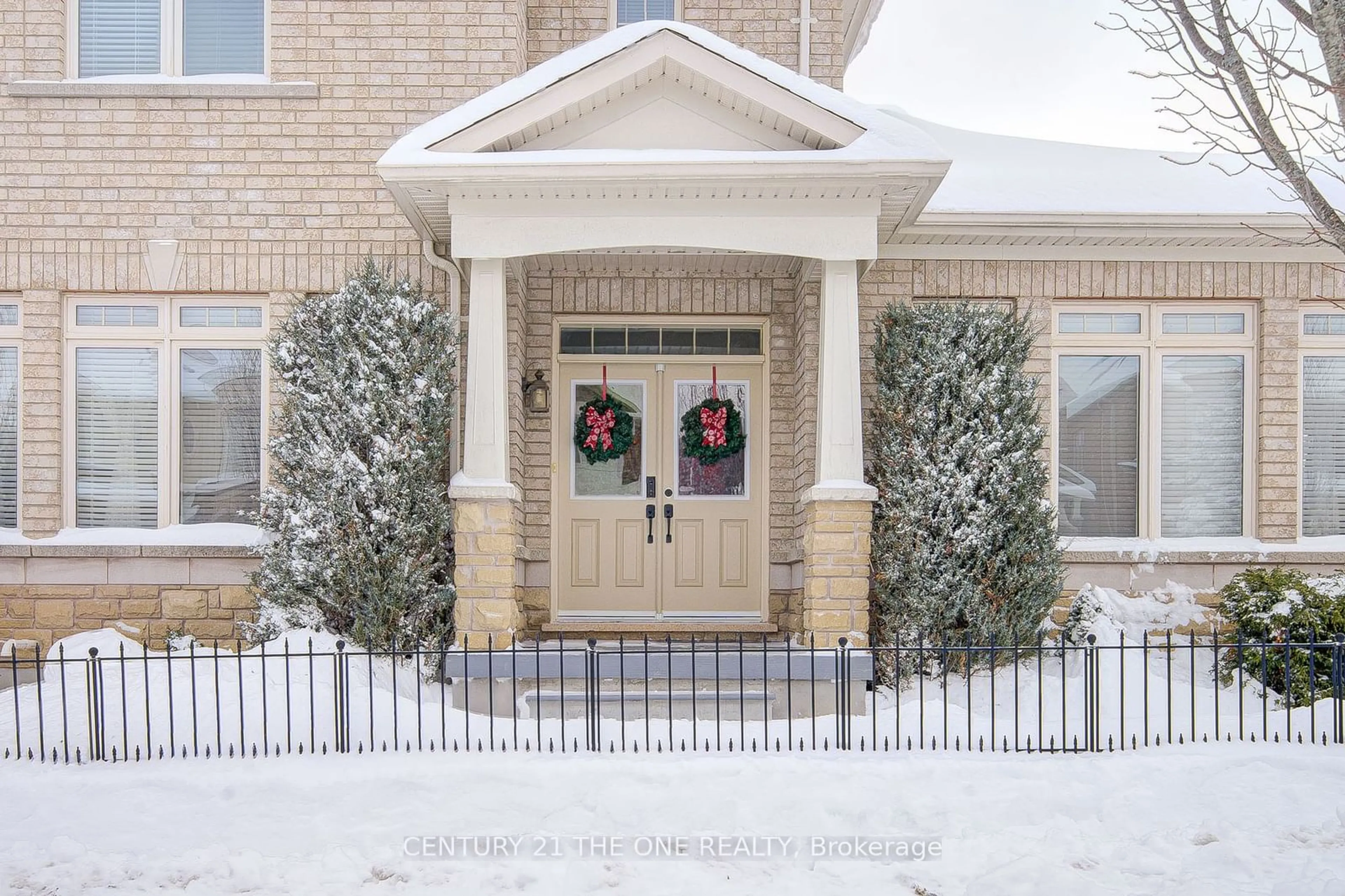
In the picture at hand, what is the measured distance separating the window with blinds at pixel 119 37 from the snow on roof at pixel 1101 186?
6.62 meters

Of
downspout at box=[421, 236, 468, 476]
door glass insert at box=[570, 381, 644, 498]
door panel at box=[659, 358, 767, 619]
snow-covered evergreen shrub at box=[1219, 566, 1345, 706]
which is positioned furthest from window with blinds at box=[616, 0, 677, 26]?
snow-covered evergreen shrub at box=[1219, 566, 1345, 706]

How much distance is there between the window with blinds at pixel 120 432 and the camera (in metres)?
8.78

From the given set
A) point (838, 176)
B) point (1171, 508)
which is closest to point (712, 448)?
point (838, 176)

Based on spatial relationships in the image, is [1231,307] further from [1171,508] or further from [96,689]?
[96,689]

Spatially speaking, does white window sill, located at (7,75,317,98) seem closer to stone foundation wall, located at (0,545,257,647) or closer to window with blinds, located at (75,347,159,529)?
window with blinds, located at (75,347,159,529)

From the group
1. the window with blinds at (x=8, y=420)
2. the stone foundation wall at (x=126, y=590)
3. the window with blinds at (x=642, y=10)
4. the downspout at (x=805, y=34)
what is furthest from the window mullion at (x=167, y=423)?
the downspout at (x=805, y=34)

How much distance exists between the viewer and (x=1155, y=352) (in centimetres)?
916

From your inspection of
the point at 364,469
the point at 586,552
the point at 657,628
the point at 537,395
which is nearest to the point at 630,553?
the point at 586,552

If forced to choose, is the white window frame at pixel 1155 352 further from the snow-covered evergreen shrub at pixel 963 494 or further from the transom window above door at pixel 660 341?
the transom window above door at pixel 660 341

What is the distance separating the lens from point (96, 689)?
621 centimetres

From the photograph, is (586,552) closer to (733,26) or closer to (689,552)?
(689,552)

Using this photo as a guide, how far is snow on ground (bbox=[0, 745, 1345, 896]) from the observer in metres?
4.48

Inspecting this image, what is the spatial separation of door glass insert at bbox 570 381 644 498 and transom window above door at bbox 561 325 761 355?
307 mm

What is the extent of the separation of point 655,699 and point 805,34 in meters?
5.92
